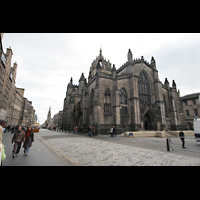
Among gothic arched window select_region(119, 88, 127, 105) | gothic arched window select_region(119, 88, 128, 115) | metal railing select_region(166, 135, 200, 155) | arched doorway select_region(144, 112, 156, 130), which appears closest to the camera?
metal railing select_region(166, 135, 200, 155)

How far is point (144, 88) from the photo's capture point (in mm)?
28156

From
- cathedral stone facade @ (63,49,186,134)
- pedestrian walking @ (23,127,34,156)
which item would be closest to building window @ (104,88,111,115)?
cathedral stone facade @ (63,49,186,134)

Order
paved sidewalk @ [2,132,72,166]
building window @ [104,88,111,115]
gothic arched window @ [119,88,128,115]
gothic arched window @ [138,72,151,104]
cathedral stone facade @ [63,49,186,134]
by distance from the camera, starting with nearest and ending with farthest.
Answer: paved sidewalk @ [2,132,72,166] → cathedral stone facade @ [63,49,186,134] → building window @ [104,88,111,115] → gothic arched window @ [119,88,128,115] → gothic arched window @ [138,72,151,104]

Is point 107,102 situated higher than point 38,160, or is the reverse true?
point 107,102

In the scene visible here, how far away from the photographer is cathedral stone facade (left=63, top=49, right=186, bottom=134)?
22359 mm

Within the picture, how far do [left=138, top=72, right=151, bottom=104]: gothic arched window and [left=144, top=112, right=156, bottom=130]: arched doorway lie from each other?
3.30 meters

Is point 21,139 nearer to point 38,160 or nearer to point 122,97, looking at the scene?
point 38,160

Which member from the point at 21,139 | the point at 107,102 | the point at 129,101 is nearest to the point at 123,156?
the point at 21,139

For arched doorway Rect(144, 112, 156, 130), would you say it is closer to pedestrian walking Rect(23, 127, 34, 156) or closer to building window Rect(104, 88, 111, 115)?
building window Rect(104, 88, 111, 115)

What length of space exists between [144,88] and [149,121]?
26.0ft
